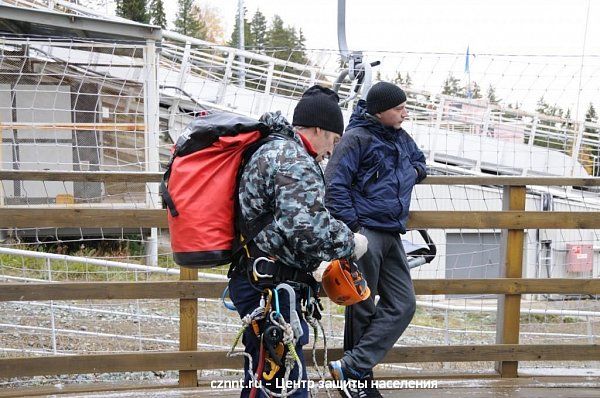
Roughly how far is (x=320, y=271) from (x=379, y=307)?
1087 millimetres

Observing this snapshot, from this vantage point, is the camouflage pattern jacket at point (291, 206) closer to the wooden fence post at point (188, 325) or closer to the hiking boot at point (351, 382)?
the hiking boot at point (351, 382)

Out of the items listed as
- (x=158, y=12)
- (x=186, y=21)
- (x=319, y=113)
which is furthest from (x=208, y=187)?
(x=186, y=21)

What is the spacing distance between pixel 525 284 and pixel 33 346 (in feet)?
13.2

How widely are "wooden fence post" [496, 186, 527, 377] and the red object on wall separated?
5.41 meters

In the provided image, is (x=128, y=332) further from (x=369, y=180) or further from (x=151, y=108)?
(x=151, y=108)

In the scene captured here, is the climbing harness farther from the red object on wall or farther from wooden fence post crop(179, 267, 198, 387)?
the red object on wall

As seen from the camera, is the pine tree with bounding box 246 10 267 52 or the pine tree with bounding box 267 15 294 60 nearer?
the pine tree with bounding box 267 15 294 60

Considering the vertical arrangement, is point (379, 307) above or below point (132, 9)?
below

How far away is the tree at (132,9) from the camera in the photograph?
28.9 metres

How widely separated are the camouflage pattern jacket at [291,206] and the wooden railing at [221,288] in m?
1.36

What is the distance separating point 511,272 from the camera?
14.7 ft

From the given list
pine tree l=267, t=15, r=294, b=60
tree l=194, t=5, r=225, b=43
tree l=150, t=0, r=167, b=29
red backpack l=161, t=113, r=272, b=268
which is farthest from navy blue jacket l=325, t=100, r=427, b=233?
tree l=194, t=5, r=225, b=43

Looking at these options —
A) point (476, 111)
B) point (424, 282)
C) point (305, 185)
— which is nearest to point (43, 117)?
point (476, 111)

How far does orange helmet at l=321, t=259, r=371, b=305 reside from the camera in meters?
3.01
